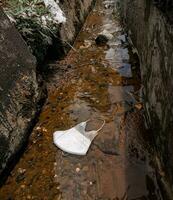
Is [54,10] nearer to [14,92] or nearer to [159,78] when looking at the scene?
[14,92]

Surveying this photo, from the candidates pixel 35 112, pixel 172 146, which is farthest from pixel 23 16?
pixel 172 146

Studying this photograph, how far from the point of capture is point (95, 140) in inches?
130

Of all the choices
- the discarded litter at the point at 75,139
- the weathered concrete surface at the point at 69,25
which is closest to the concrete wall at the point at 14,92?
the discarded litter at the point at 75,139

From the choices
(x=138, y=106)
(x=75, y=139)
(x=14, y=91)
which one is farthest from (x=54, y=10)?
(x=75, y=139)

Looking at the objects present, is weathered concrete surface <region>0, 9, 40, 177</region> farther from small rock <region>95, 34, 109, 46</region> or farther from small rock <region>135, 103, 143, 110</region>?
small rock <region>95, 34, 109, 46</region>

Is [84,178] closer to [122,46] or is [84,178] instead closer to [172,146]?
[172,146]

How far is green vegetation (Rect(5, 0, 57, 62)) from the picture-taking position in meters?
3.81

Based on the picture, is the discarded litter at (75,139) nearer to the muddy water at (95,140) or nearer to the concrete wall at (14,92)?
the muddy water at (95,140)

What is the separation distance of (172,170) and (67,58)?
294 centimetres

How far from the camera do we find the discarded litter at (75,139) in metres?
3.15

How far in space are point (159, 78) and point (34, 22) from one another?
1938 millimetres

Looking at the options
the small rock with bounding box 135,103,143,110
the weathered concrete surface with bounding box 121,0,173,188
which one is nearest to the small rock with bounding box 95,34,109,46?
the weathered concrete surface with bounding box 121,0,173,188

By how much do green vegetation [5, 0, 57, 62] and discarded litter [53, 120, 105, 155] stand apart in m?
1.14

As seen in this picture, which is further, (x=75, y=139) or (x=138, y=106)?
(x=138, y=106)
